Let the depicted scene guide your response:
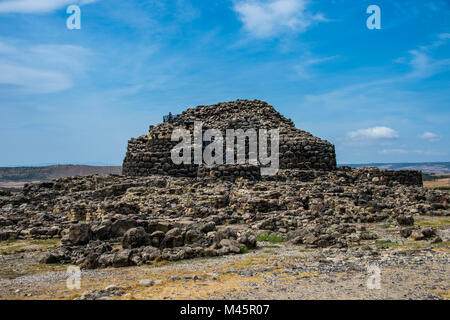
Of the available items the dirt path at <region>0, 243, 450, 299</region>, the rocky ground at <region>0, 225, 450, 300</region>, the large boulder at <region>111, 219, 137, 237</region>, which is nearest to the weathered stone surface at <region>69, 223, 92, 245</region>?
the large boulder at <region>111, 219, 137, 237</region>

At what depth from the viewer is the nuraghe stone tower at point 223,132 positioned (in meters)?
20.9

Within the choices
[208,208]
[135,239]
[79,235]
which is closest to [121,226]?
[79,235]

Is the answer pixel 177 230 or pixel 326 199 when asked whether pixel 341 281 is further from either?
pixel 326 199

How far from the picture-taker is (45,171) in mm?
94125

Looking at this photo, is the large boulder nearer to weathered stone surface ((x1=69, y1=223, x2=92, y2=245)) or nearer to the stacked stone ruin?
weathered stone surface ((x1=69, y1=223, x2=92, y2=245))

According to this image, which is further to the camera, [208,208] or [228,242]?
[208,208]

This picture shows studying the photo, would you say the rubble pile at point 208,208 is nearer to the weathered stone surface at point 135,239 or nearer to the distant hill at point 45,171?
the weathered stone surface at point 135,239

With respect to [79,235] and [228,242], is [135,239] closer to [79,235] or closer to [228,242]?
[79,235]

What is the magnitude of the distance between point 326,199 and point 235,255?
6.65m

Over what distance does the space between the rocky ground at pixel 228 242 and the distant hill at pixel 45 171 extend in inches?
2931

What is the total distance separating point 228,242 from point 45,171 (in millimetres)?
94273

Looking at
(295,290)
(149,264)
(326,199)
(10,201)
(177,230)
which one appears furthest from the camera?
(10,201)

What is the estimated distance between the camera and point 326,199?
14086 millimetres
